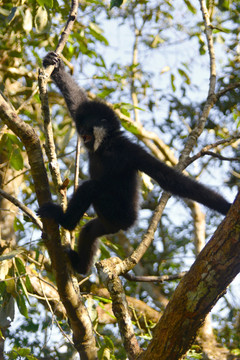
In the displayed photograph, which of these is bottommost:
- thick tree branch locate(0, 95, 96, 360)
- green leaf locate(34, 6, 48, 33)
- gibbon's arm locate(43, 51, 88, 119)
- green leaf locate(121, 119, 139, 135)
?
thick tree branch locate(0, 95, 96, 360)

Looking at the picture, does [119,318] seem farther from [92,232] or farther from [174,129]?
[174,129]

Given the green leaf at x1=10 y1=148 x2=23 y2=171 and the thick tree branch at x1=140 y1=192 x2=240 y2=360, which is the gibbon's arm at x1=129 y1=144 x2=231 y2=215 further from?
the green leaf at x1=10 y1=148 x2=23 y2=171

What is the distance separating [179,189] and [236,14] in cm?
539

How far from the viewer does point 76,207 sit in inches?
185

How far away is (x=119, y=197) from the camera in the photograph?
5359mm

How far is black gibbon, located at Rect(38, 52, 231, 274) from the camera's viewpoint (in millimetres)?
4902

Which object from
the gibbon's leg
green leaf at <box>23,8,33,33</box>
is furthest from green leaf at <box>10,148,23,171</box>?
green leaf at <box>23,8,33,33</box>

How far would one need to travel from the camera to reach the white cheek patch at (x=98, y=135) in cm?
542

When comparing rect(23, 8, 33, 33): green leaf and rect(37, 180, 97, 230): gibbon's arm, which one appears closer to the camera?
rect(37, 180, 97, 230): gibbon's arm

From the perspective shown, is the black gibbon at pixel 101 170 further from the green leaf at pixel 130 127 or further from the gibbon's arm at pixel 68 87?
the green leaf at pixel 130 127

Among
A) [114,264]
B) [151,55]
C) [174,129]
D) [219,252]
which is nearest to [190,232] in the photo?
[174,129]

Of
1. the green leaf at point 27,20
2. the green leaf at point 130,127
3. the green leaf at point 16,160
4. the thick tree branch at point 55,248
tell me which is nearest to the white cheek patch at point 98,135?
the green leaf at point 130,127

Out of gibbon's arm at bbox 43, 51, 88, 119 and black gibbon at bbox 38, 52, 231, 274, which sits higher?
gibbon's arm at bbox 43, 51, 88, 119

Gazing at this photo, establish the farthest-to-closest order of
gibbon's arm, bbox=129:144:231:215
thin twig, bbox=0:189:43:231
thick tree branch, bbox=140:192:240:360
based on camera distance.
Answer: gibbon's arm, bbox=129:144:231:215, thin twig, bbox=0:189:43:231, thick tree branch, bbox=140:192:240:360
